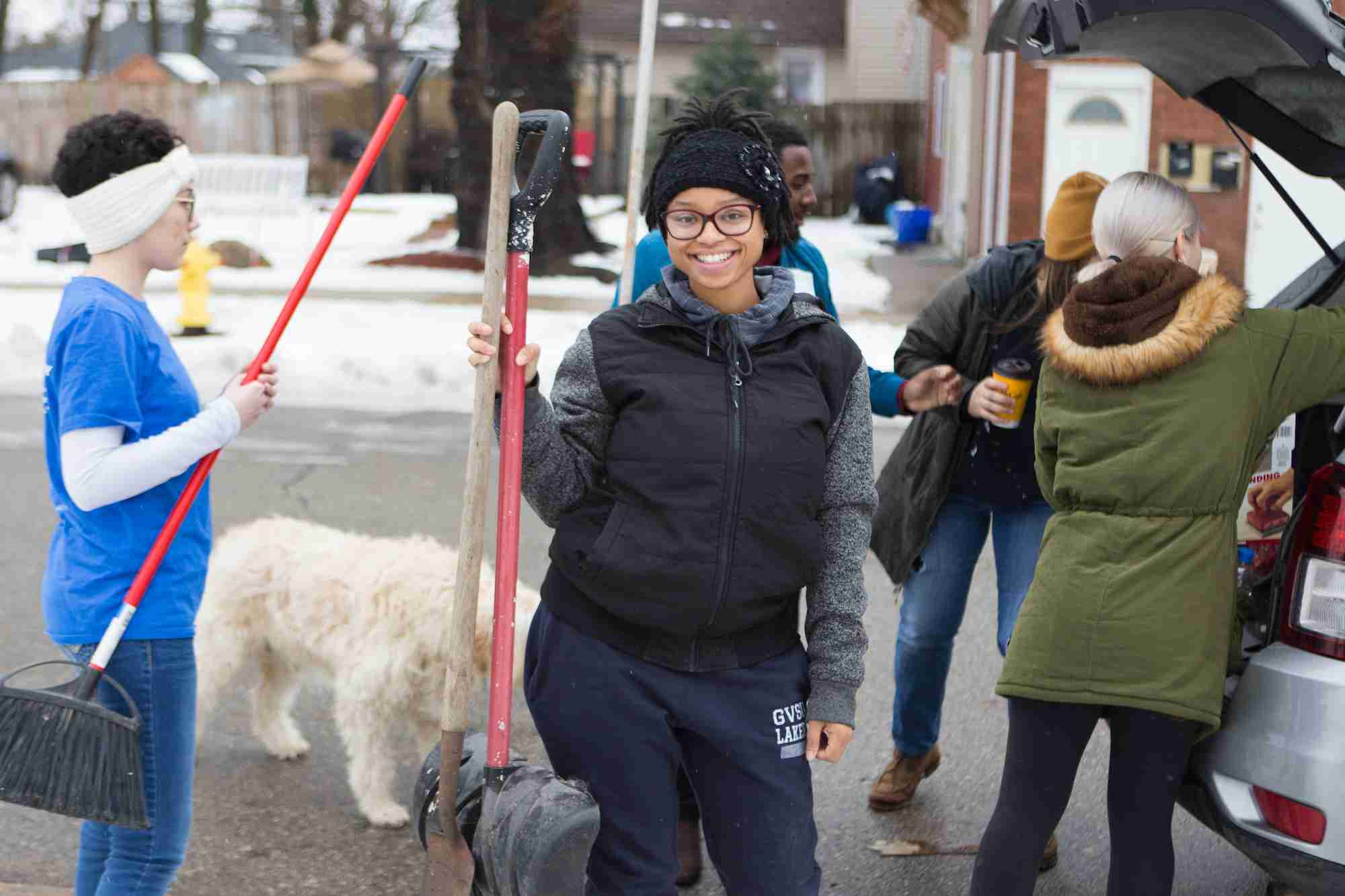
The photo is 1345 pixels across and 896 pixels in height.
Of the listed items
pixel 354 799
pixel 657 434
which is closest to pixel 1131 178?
pixel 657 434

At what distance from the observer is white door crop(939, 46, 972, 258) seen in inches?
743

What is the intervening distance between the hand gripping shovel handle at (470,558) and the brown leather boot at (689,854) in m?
1.35

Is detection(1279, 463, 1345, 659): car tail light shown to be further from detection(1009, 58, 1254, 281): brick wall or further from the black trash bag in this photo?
the black trash bag

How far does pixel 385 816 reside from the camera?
421 cm

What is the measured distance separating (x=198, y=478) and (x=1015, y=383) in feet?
6.04

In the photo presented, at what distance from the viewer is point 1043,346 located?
10.1ft

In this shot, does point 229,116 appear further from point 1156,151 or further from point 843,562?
point 843,562

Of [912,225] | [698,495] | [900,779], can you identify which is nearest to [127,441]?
[698,495]

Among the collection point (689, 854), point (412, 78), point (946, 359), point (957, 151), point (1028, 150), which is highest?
point (957, 151)

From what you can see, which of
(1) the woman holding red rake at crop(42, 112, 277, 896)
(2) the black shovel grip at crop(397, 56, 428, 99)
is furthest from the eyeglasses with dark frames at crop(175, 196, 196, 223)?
→ (2) the black shovel grip at crop(397, 56, 428, 99)

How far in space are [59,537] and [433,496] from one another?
4.89 meters

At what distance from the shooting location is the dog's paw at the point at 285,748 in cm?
469

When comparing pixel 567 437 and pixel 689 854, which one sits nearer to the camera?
pixel 567 437

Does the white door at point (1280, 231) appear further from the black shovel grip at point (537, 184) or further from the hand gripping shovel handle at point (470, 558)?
the hand gripping shovel handle at point (470, 558)
